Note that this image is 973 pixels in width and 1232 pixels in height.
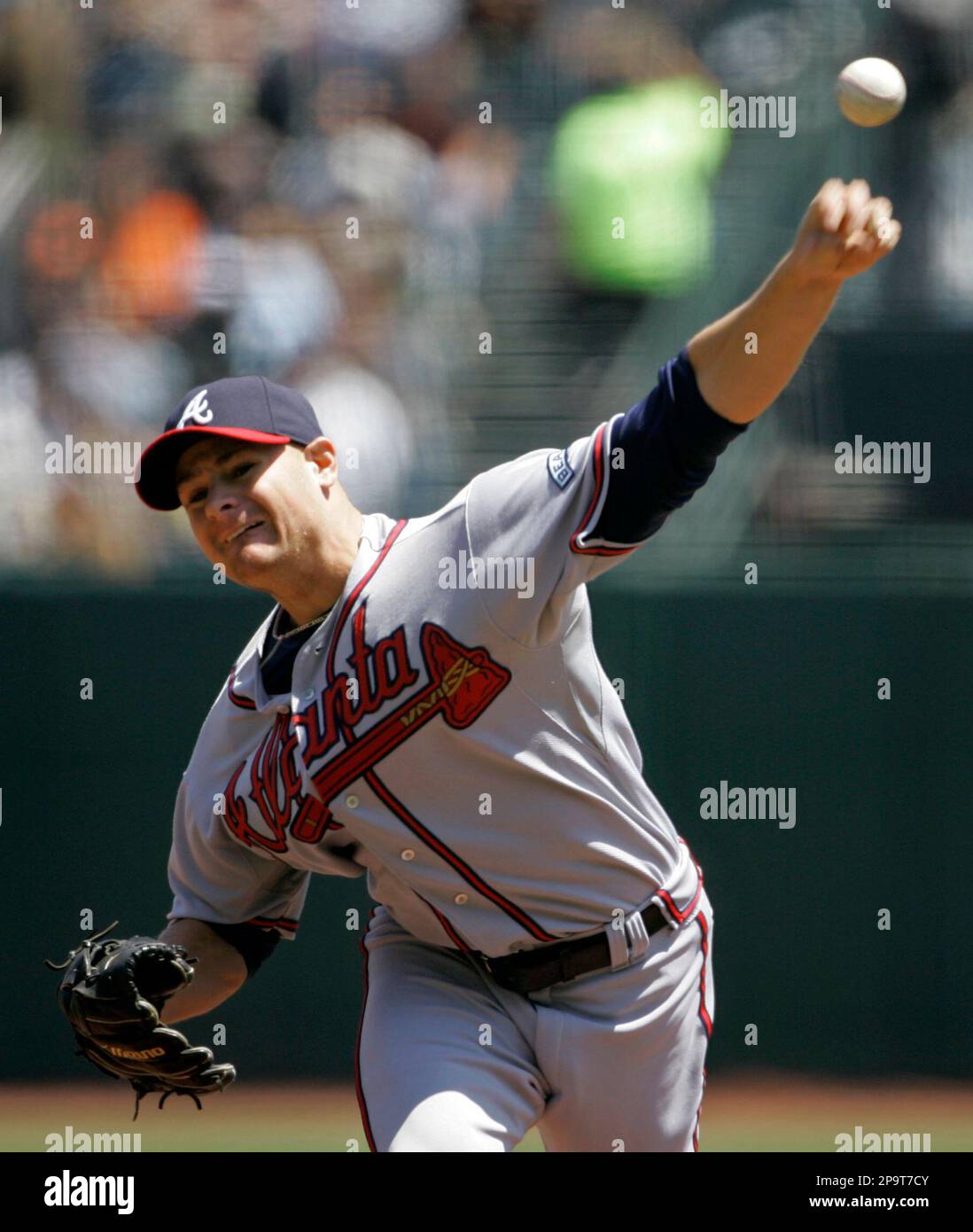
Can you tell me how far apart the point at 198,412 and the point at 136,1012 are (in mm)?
910

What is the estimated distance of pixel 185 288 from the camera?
16.3ft

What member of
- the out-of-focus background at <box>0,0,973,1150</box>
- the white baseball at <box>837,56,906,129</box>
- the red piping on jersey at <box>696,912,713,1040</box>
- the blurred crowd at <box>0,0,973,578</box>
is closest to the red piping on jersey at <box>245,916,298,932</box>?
the red piping on jersey at <box>696,912,713,1040</box>

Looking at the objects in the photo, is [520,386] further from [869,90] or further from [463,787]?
[463,787]

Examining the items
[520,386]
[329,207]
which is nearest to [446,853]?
[520,386]

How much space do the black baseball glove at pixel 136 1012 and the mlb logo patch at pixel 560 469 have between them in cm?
92

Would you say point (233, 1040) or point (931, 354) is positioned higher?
point (931, 354)

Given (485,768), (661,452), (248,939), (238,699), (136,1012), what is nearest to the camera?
(661,452)

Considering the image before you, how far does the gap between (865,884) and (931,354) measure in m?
1.57

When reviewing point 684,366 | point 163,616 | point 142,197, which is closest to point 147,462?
point 684,366

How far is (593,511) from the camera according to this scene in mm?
2236

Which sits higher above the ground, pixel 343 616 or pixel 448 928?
pixel 343 616

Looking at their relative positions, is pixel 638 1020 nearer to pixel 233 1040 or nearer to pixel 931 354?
pixel 233 1040

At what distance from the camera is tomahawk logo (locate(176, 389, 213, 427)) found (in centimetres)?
244

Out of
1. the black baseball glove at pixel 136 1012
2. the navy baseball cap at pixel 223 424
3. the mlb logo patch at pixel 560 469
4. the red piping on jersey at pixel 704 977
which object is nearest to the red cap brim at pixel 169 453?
the navy baseball cap at pixel 223 424
